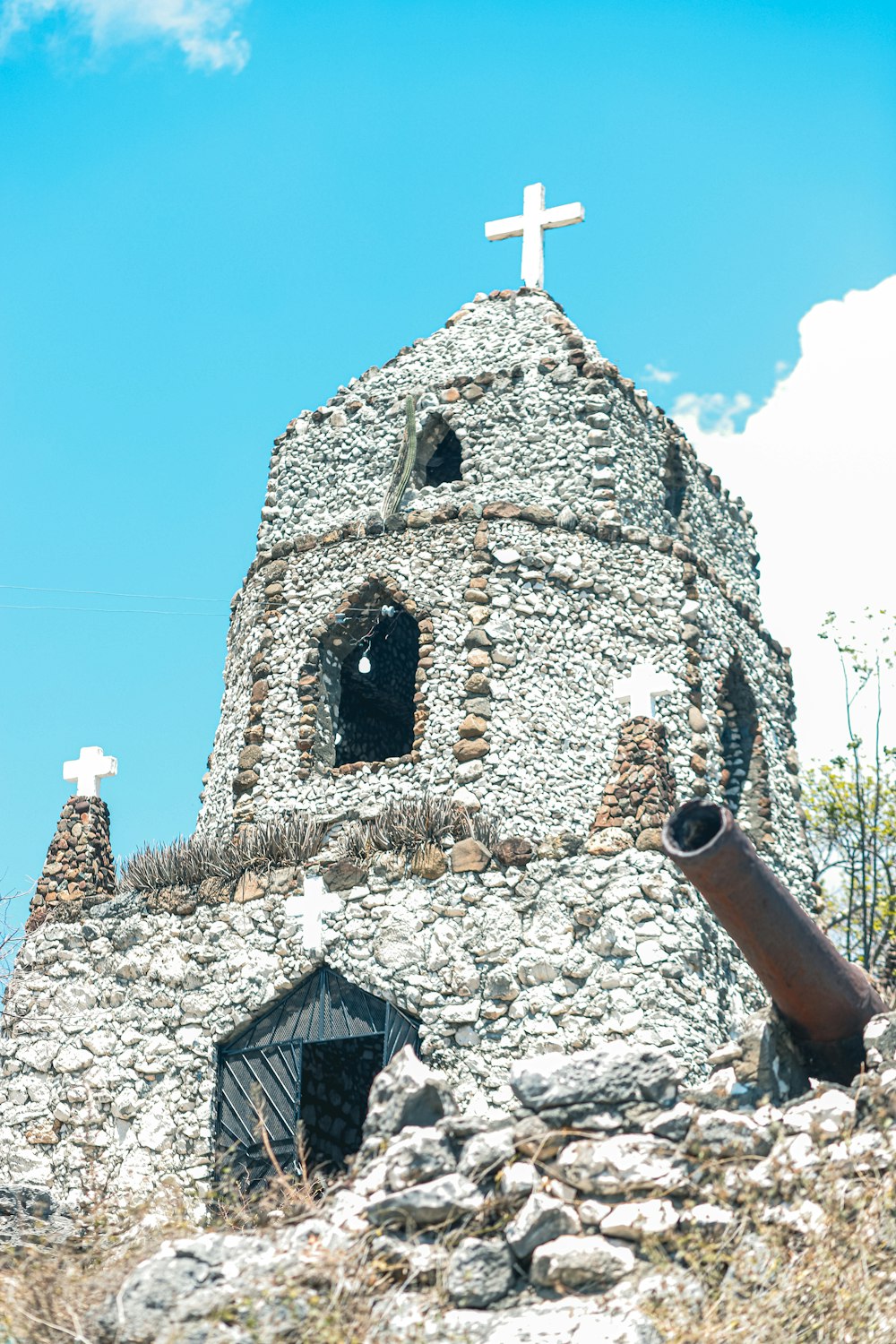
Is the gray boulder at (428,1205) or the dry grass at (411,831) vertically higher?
the dry grass at (411,831)

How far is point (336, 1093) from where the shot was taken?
46.2 feet

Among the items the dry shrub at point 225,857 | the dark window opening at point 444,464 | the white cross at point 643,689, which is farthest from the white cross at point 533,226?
the dry shrub at point 225,857

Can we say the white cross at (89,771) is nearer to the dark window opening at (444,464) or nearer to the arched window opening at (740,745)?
the dark window opening at (444,464)

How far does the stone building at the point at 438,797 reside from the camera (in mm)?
11016

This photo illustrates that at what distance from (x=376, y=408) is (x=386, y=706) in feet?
12.7

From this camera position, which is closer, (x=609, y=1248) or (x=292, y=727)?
(x=609, y=1248)

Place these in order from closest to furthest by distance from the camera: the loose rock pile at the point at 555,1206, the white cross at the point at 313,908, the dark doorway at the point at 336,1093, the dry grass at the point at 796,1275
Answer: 1. the dry grass at the point at 796,1275
2. the loose rock pile at the point at 555,1206
3. the white cross at the point at 313,908
4. the dark doorway at the point at 336,1093

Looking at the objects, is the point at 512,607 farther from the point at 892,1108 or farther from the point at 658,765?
the point at 892,1108

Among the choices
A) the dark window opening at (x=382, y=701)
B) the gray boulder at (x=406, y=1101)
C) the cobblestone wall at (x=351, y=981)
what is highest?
the dark window opening at (x=382, y=701)

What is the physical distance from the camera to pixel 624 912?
1095cm

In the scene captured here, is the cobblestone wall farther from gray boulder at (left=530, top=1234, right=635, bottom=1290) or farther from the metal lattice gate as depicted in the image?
gray boulder at (left=530, top=1234, right=635, bottom=1290)

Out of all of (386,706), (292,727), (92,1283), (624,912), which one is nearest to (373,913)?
(624,912)

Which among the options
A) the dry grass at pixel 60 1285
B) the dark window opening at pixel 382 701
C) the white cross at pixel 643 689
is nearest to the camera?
the dry grass at pixel 60 1285

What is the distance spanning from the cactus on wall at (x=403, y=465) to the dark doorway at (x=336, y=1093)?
540 cm
